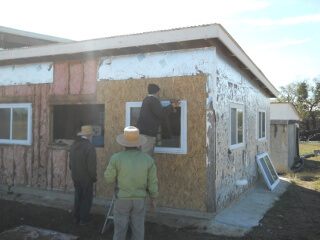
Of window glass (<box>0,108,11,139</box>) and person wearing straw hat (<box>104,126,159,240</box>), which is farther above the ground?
window glass (<box>0,108,11,139</box>)

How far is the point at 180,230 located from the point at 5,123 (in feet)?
18.4

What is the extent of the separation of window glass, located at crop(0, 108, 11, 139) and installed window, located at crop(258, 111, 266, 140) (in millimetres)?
7582

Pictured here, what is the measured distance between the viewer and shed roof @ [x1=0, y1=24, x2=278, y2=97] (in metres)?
5.39

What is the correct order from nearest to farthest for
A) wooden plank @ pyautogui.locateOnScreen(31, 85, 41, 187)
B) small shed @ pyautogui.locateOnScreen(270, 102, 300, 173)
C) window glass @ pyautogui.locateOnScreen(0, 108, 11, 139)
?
wooden plank @ pyautogui.locateOnScreen(31, 85, 41, 187)
window glass @ pyautogui.locateOnScreen(0, 108, 11, 139)
small shed @ pyautogui.locateOnScreen(270, 102, 300, 173)

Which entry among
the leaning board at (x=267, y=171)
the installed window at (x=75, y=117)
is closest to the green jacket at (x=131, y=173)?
the installed window at (x=75, y=117)

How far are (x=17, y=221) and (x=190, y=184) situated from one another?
3.31 meters

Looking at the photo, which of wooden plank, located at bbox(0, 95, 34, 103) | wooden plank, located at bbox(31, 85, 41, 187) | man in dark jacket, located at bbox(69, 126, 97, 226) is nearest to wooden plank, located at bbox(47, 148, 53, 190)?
wooden plank, located at bbox(31, 85, 41, 187)

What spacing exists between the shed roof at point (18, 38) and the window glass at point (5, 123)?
5.00 m

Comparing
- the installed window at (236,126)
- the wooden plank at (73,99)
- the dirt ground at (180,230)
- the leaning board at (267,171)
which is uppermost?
the wooden plank at (73,99)

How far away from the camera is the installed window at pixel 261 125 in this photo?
10.0 meters

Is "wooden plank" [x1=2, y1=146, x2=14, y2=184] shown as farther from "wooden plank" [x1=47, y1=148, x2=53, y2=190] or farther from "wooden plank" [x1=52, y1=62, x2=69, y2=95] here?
"wooden plank" [x1=52, y1=62, x2=69, y2=95]

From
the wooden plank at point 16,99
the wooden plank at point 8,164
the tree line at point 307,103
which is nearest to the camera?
the wooden plank at point 16,99

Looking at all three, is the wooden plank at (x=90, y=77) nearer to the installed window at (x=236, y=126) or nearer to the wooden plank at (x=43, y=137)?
the wooden plank at (x=43, y=137)

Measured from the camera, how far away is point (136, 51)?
248 inches
